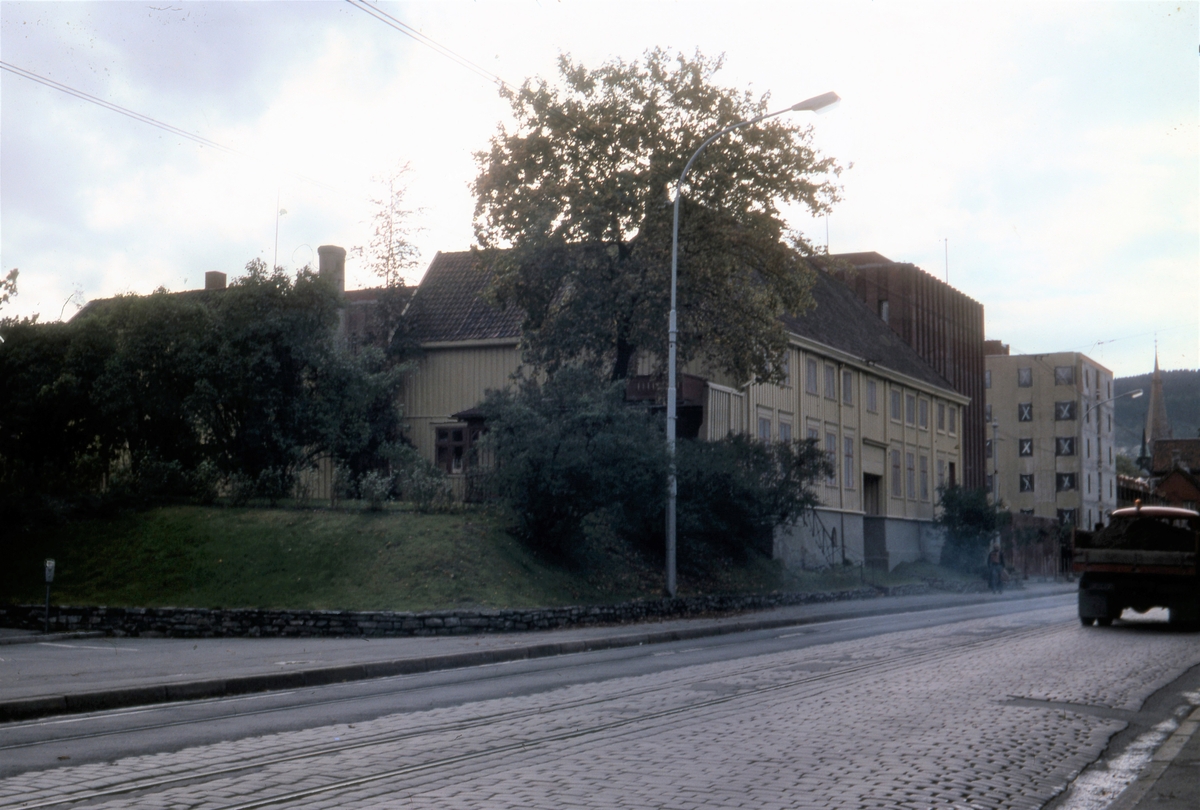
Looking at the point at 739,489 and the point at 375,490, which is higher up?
the point at 739,489

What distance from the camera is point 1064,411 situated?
95500mm

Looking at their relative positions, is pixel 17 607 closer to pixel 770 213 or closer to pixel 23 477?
pixel 23 477

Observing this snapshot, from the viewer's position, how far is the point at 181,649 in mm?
18875

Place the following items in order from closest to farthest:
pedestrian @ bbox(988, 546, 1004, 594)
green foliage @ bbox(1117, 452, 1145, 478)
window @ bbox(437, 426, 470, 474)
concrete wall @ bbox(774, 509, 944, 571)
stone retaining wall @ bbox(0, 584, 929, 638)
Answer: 1. stone retaining wall @ bbox(0, 584, 929, 638)
2. window @ bbox(437, 426, 470, 474)
3. concrete wall @ bbox(774, 509, 944, 571)
4. pedestrian @ bbox(988, 546, 1004, 594)
5. green foliage @ bbox(1117, 452, 1145, 478)

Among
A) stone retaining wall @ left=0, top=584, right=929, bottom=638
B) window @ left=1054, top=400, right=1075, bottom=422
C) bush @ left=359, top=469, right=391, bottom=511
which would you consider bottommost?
stone retaining wall @ left=0, top=584, right=929, bottom=638

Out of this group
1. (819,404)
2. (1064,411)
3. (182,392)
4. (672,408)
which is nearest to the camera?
(672,408)

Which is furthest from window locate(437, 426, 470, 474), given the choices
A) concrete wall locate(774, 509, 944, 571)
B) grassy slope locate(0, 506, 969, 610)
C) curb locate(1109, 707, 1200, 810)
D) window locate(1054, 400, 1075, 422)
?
window locate(1054, 400, 1075, 422)

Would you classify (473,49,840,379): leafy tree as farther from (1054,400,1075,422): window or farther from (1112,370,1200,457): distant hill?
(1112,370,1200,457): distant hill

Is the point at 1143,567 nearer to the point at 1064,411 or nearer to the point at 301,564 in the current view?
the point at 301,564

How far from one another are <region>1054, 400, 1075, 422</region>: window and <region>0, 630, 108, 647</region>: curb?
86729 mm

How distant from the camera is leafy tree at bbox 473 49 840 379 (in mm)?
32531

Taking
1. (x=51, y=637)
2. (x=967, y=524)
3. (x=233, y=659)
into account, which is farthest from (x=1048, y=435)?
(x=233, y=659)

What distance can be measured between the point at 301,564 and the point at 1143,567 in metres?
16.9

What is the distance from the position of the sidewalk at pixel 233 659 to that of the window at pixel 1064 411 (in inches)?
3014
